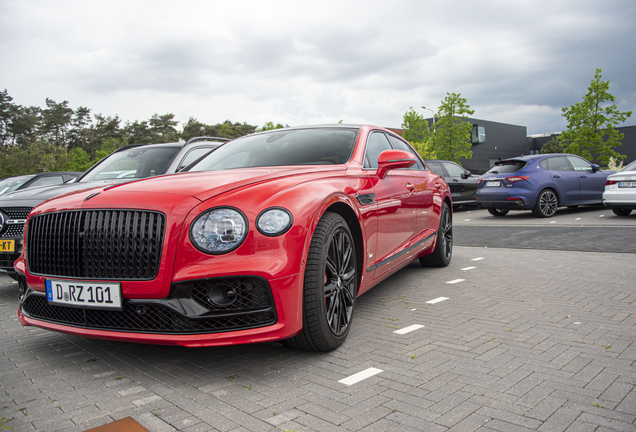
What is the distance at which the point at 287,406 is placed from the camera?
2.24m

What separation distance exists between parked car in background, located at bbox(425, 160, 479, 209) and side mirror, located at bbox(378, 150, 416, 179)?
11413 mm

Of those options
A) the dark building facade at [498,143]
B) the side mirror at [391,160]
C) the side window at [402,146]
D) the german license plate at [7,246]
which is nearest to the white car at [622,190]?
the side window at [402,146]

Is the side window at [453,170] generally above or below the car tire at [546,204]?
above

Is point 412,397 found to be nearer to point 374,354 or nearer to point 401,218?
point 374,354

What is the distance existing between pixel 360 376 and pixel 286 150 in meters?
2.06

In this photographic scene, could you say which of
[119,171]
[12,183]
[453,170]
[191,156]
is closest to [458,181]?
[453,170]

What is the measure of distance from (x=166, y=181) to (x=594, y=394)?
2.70m

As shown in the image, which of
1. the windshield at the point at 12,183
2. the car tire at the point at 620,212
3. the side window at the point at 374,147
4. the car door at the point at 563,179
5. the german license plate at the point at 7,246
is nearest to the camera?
the side window at the point at 374,147

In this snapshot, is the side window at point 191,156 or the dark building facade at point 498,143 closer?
the side window at point 191,156

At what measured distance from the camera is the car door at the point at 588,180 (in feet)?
40.8

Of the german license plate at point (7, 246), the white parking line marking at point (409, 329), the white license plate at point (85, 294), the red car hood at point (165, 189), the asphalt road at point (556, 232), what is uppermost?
the red car hood at point (165, 189)

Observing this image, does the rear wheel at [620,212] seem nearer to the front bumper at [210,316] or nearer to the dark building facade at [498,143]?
the front bumper at [210,316]

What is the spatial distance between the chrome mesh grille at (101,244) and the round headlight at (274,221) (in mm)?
528

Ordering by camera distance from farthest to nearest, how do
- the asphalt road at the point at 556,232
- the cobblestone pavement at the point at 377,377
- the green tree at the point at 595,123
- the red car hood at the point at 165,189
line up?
the green tree at the point at 595,123 < the asphalt road at the point at 556,232 < the red car hood at the point at 165,189 < the cobblestone pavement at the point at 377,377
